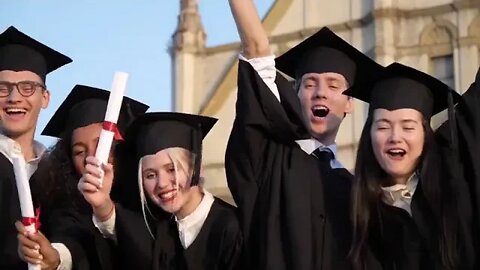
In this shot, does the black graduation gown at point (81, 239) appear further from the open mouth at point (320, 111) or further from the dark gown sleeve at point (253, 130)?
the open mouth at point (320, 111)

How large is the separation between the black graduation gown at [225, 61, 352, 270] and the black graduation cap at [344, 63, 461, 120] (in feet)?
1.20

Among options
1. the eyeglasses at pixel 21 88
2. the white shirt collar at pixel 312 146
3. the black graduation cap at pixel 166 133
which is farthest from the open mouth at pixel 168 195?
the eyeglasses at pixel 21 88

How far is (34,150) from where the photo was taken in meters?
3.97

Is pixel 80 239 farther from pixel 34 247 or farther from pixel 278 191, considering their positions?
pixel 278 191

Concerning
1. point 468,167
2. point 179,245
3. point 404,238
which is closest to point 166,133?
point 179,245

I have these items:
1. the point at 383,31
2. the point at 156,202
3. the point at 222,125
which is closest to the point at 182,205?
the point at 156,202

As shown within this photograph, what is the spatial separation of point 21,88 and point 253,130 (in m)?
1.14

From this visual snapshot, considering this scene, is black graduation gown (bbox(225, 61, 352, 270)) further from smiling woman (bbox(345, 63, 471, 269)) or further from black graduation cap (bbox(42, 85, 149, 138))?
black graduation cap (bbox(42, 85, 149, 138))

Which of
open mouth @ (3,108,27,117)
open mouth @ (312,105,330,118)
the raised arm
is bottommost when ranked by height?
open mouth @ (3,108,27,117)

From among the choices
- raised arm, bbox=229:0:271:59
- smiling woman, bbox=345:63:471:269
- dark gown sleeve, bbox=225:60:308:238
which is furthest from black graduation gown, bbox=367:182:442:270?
raised arm, bbox=229:0:271:59

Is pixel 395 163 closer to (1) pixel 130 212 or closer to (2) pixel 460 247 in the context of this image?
(2) pixel 460 247

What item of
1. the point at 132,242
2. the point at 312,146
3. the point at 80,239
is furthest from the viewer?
the point at 312,146

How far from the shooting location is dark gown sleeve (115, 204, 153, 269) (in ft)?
11.7

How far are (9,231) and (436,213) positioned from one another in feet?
6.15
